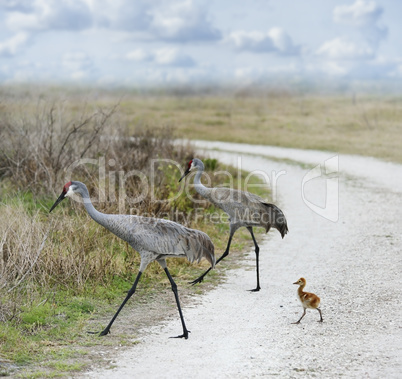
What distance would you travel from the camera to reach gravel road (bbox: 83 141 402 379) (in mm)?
4855

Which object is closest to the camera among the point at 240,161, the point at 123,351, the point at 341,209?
the point at 123,351

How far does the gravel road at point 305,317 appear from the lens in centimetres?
486

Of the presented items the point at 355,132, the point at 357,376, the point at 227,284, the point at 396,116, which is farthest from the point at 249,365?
the point at 396,116

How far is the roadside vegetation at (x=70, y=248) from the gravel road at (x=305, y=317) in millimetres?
475

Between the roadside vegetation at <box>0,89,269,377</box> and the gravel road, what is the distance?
1.56 feet

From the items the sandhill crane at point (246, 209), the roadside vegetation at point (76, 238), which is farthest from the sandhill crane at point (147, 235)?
the sandhill crane at point (246, 209)

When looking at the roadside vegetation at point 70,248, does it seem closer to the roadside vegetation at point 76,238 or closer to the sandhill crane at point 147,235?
the roadside vegetation at point 76,238

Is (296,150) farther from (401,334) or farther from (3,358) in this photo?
(3,358)

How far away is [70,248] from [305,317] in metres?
3.01

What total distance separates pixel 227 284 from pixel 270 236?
2.91 meters

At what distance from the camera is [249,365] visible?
16.0 feet

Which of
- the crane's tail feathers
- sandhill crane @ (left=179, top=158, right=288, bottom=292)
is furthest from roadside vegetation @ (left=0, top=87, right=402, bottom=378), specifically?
the crane's tail feathers

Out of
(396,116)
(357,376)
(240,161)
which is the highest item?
(396,116)

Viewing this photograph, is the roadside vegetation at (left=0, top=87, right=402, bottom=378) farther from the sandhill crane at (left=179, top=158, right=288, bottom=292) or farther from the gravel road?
the sandhill crane at (left=179, top=158, right=288, bottom=292)
